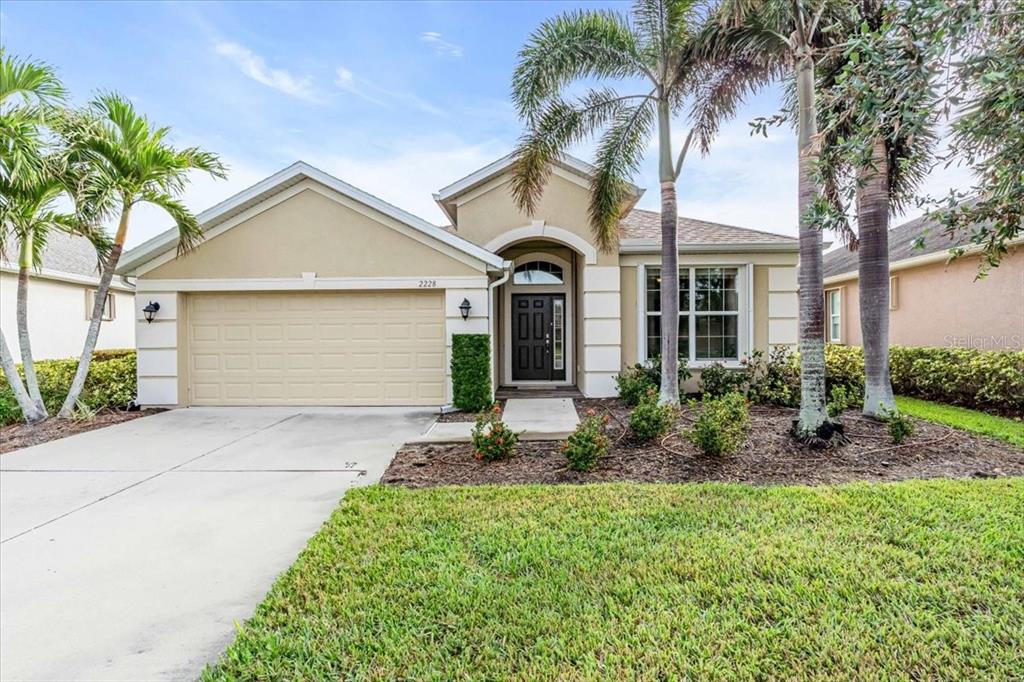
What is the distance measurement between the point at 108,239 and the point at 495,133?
9860 millimetres

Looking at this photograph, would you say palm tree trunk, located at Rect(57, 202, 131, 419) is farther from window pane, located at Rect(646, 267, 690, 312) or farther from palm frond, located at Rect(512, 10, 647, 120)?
window pane, located at Rect(646, 267, 690, 312)

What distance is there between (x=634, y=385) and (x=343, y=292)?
6307 mm

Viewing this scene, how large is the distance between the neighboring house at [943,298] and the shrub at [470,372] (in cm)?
846

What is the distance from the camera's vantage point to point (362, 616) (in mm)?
3021

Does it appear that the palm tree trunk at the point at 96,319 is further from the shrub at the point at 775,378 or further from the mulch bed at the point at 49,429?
the shrub at the point at 775,378

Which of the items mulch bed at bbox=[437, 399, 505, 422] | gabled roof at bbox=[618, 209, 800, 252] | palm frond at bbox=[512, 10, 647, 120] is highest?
palm frond at bbox=[512, 10, 647, 120]

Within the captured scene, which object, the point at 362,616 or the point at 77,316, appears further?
the point at 77,316

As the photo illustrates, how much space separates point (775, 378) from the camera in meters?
10.6

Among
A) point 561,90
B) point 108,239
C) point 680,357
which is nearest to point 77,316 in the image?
point 108,239

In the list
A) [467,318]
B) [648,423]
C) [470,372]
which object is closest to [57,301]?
[467,318]

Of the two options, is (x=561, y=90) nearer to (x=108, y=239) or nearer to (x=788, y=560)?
(x=788, y=560)

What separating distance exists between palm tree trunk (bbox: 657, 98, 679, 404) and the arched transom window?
176 inches

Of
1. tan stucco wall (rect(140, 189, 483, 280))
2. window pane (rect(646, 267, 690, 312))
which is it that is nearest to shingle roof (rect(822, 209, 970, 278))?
window pane (rect(646, 267, 690, 312))

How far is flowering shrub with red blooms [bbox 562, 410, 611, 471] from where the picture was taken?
5.92 m
